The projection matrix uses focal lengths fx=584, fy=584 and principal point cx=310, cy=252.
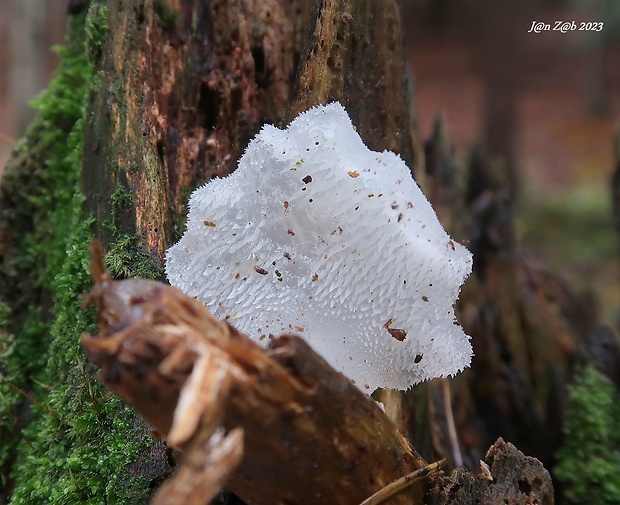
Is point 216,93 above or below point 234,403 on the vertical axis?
above

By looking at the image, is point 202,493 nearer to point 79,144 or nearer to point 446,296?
point 446,296

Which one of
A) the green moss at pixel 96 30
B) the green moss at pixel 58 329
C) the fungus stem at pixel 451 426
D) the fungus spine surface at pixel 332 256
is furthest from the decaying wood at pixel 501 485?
the green moss at pixel 96 30

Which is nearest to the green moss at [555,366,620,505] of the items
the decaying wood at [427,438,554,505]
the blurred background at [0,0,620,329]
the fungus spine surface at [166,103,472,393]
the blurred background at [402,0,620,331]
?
the decaying wood at [427,438,554,505]

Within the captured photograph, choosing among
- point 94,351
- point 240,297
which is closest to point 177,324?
point 94,351

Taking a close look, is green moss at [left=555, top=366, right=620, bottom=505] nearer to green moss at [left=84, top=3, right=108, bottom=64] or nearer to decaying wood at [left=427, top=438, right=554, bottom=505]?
decaying wood at [left=427, top=438, right=554, bottom=505]

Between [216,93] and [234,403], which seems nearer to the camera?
[234,403]

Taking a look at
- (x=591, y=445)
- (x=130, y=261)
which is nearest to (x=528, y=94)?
(x=591, y=445)

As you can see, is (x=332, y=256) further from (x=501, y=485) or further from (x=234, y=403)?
(x=501, y=485)

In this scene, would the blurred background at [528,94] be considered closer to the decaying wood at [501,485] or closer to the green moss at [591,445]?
the green moss at [591,445]

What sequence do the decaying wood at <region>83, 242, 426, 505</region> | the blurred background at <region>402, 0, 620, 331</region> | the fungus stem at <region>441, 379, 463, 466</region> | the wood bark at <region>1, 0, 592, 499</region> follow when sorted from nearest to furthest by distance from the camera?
the decaying wood at <region>83, 242, 426, 505</region>
the wood bark at <region>1, 0, 592, 499</region>
the fungus stem at <region>441, 379, 463, 466</region>
the blurred background at <region>402, 0, 620, 331</region>
